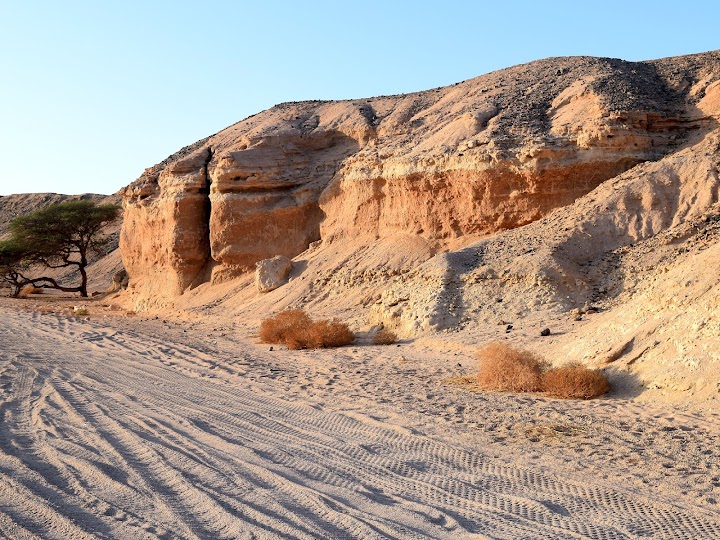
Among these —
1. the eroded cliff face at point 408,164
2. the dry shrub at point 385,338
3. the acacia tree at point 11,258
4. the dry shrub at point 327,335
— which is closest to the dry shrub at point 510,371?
the dry shrub at point 385,338

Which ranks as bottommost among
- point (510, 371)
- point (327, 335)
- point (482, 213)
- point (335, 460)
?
point (327, 335)

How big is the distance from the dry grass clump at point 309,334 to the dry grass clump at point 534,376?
16.8ft

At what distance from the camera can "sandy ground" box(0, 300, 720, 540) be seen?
4.44m

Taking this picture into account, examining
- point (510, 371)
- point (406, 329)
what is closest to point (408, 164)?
point (406, 329)

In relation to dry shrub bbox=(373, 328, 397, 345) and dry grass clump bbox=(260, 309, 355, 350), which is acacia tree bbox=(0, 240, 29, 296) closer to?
dry grass clump bbox=(260, 309, 355, 350)

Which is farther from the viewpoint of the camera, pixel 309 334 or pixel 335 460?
pixel 309 334

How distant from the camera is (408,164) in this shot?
2066 centimetres

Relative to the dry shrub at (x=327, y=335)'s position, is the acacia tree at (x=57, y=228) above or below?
above

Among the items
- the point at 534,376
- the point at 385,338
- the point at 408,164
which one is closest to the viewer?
the point at 534,376

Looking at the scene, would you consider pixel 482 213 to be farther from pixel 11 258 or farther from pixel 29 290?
pixel 29 290

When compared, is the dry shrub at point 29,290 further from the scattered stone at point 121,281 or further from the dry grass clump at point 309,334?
the dry grass clump at point 309,334

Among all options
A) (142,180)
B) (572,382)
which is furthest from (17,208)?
(572,382)

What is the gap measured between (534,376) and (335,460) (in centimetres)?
423

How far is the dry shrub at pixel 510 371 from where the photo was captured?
30.7 ft
